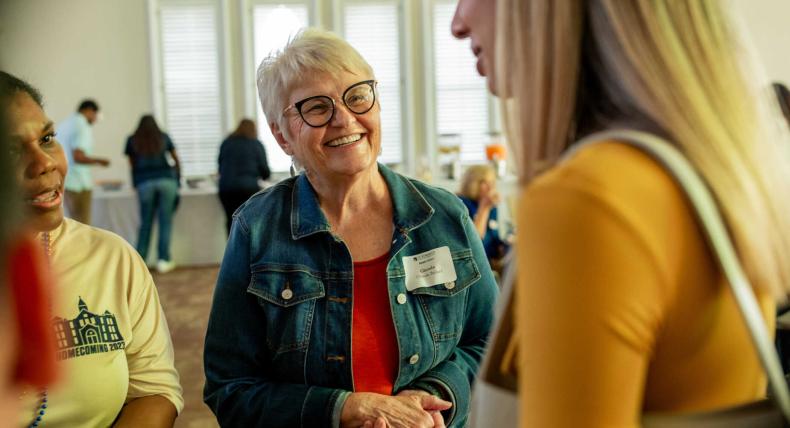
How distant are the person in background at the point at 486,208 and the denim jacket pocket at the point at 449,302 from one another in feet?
8.91

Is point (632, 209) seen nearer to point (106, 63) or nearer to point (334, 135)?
point (334, 135)

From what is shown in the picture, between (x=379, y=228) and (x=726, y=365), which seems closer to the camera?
(x=726, y=365)

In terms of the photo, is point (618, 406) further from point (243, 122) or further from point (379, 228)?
point (243, 122)

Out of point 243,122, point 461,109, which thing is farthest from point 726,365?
point 461,109

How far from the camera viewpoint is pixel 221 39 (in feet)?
31.2

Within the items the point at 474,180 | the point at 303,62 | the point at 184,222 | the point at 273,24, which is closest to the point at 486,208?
the point at 474,180

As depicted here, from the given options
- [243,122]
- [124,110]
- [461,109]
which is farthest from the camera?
[461,109]

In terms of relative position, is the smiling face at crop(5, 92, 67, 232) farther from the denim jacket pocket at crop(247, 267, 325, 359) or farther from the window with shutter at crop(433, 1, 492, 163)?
the window with shutter at crop(433, 1, 492, 163)

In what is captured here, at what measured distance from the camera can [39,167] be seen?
1.42 m

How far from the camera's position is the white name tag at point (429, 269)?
162 cm

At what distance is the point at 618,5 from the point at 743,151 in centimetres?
20

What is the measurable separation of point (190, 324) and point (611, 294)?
5128mm

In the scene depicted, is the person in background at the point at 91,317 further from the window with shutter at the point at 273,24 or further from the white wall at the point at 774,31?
the white wall at the point at 774,31

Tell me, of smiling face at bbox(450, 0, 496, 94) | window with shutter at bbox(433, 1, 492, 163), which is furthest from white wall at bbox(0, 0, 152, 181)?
smiling face at bbox(450, 0, 496, 94)
